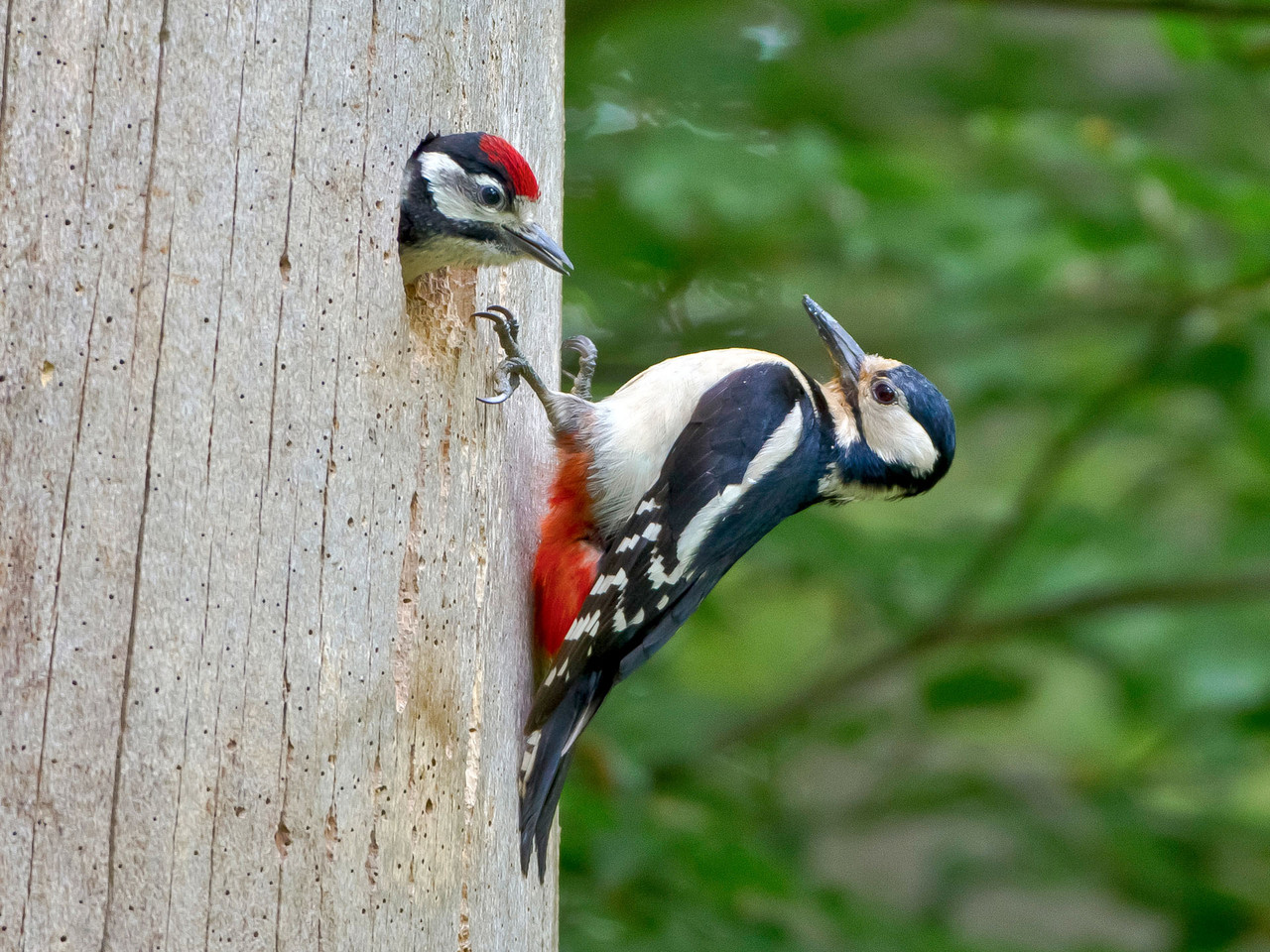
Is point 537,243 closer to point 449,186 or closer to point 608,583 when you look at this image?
point 449,186

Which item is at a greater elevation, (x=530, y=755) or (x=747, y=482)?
(x=747, y=482)

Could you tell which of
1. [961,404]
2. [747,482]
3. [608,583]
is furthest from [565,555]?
[961,404]

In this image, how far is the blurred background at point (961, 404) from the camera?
3902mm

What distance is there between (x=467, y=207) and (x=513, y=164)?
21 cm

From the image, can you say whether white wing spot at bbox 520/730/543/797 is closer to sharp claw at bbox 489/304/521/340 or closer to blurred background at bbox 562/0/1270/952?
sharp claw at bbox 489/304/521/340

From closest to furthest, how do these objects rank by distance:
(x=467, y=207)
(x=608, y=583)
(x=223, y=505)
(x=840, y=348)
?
(x=223, y=505) < (x=467, y=207) < (x=608, y=583) < (x=840, y=348)

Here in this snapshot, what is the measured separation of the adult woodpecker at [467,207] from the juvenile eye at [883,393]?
3.33 ft

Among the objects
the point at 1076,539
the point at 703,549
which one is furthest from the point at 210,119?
the point at 1076,539

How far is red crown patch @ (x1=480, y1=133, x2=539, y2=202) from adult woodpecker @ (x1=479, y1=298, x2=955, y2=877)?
0.23 meters

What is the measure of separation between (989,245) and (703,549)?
199cm

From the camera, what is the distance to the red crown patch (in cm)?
227

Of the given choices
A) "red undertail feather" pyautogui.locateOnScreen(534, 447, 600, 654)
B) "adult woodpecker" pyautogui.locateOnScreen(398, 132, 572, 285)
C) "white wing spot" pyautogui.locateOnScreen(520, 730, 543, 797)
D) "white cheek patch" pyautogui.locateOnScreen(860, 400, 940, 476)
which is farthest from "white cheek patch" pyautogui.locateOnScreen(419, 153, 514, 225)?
"white cheek patch" pyautogui.locateOnScreen(860, 400, 940, 476)

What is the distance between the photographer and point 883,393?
3.14m

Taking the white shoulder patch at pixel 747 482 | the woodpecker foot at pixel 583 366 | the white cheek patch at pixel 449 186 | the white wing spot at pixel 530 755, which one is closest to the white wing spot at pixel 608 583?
the white shoulder patch at pixel 747 482
